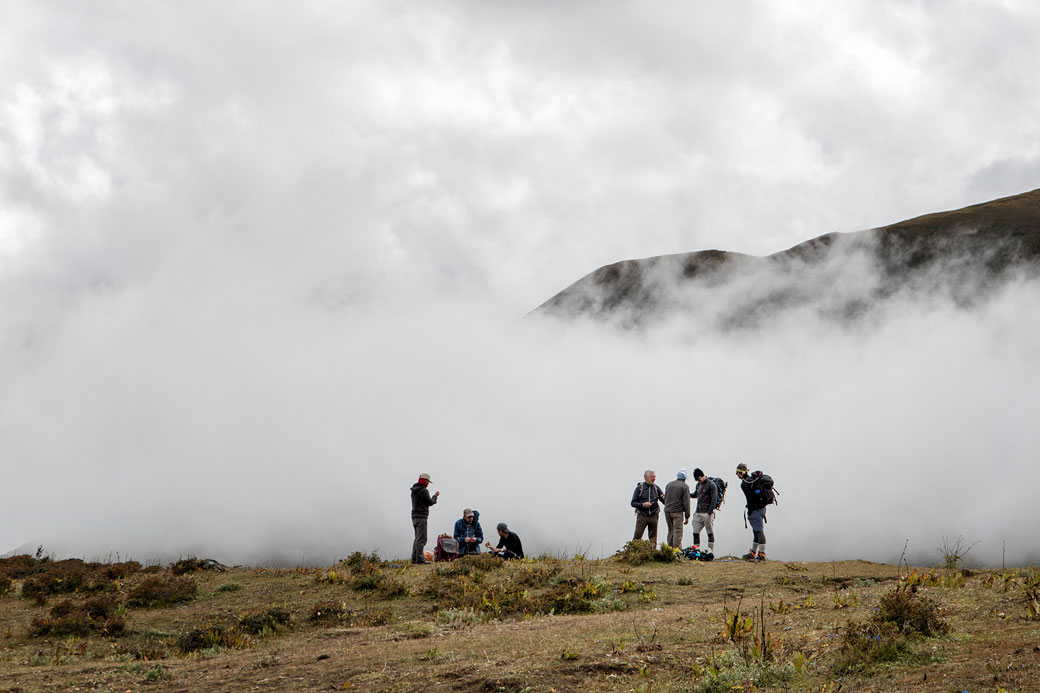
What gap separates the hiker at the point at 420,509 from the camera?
22344 mm

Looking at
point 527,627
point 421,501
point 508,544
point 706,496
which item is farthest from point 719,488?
point 527,627

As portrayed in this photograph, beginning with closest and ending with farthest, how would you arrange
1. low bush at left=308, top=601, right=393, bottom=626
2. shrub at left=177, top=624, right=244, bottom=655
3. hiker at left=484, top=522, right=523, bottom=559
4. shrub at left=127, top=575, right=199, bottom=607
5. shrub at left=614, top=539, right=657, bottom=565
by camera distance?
shrub at left=177, top=624, right=244, bottom=655, low bush at left=308, top=601, right=393, bottom=626, shrub at left=127, top=575, right=199, bottom=607, shrub at left=614, top=539, right=657, bottom=565, hiker at left=484, top=522, right=523, bottom=559

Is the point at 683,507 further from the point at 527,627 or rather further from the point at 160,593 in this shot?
the point at 160,593

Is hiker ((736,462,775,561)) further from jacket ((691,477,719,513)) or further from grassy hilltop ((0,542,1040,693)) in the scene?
grassy hilltop ((0,542,1040,693))

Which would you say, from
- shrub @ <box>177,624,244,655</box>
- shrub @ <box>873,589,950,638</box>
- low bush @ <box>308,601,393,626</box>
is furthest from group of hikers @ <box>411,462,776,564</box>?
shrub @ <box>873,589,950,638</box>

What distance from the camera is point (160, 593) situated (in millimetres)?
17938

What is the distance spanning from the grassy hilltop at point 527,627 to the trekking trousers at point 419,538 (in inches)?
62.9

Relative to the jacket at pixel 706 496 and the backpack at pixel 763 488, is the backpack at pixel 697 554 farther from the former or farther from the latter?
the backpack at pixel 763 488

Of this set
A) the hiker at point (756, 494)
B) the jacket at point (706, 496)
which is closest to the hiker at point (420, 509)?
the jacket at point (706, 496)

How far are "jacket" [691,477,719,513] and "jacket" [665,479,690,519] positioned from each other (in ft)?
1.00

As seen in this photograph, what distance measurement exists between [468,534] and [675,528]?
19.6ft

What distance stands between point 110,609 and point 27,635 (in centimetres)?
157

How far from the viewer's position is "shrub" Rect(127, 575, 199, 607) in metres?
17.6

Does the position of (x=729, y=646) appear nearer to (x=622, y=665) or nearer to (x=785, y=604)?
(x=622, y=665)
